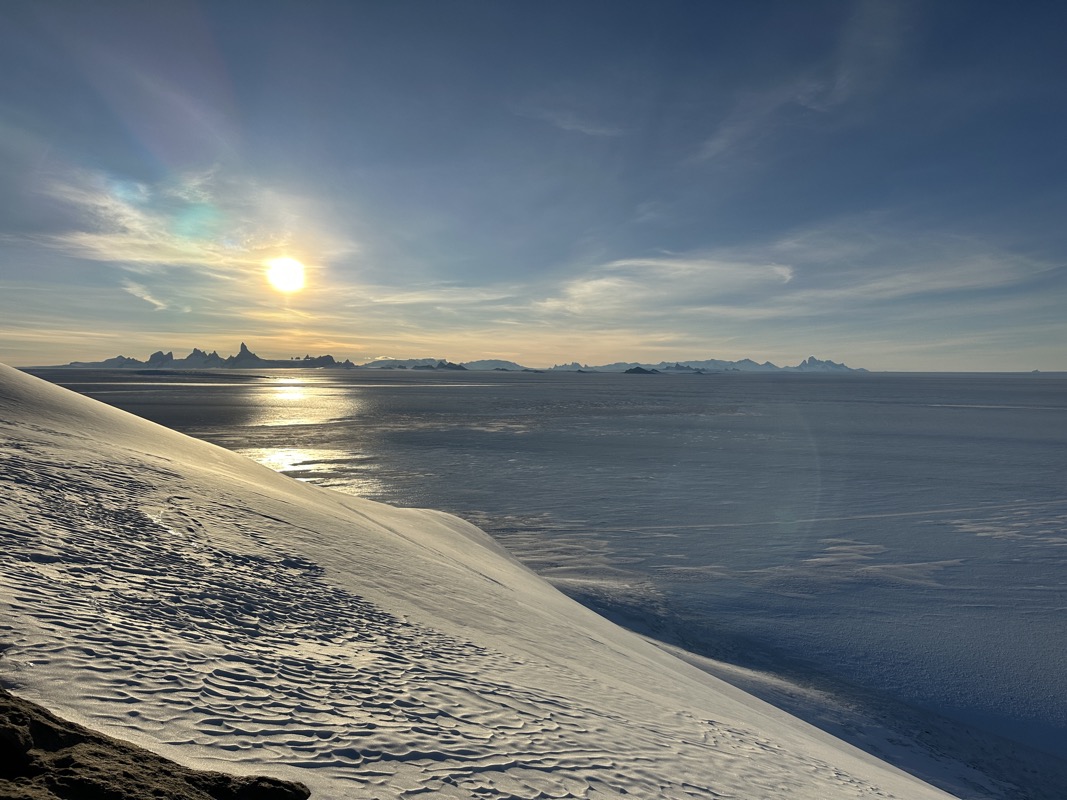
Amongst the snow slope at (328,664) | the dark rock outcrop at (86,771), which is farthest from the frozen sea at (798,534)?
the dark rock outcrop at (86,771)

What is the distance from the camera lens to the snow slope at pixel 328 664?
343 cm

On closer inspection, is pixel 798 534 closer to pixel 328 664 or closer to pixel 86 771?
pixel 328 664

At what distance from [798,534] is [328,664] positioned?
1369 centimetres

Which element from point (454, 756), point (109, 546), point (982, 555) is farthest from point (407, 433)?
point (454, 756)

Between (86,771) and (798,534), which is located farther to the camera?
(798,534)

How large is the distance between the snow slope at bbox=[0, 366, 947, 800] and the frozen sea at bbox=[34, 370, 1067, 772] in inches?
109

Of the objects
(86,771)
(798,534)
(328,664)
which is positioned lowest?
(798,534)

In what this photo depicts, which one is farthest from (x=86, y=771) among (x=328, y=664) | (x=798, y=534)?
(x=798, y=534)

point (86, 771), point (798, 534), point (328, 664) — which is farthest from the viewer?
point (798, 534)

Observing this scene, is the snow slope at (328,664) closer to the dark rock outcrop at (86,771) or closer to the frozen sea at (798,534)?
the dark rock outcrop at (86,771)

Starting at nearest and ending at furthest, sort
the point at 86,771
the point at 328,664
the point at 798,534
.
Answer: the point at 86,771 → the point at 328,664 → the point at 798,534

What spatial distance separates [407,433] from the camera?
35.3m

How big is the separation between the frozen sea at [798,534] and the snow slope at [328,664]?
278cm

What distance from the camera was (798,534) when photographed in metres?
15.4
